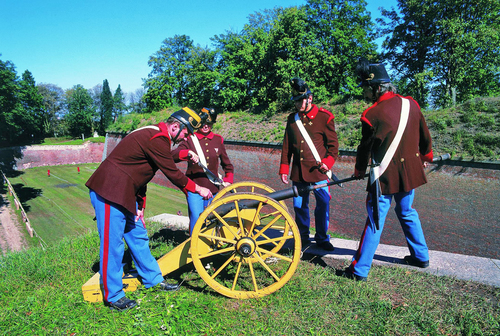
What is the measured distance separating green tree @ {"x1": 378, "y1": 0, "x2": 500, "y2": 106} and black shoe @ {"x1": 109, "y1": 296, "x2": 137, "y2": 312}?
53.0 ft

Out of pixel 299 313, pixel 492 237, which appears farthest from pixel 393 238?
pixel 299 313

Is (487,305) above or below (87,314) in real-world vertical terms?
above

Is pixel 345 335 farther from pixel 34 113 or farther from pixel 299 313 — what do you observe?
pixel 34 113

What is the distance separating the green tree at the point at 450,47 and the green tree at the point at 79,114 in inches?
1999

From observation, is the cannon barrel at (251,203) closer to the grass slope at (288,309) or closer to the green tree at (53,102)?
the grass slope at (288,309)

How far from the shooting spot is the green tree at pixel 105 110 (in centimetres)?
5609

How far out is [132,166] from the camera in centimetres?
289

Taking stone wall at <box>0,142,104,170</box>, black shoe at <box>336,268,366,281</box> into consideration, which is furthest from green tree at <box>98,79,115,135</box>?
black shoe at <box>336,268,366,281</box>

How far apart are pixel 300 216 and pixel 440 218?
6.83 meters

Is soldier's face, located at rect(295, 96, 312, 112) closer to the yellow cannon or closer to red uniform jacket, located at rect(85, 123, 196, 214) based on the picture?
the yellow cannon

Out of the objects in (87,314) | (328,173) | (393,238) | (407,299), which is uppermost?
(328,173)

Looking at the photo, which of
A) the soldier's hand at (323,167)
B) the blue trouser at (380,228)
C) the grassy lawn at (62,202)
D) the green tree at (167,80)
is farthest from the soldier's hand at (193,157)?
the green tree at (167,80)

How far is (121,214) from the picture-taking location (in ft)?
9.36

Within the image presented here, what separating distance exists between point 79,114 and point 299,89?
57445 millimetres
